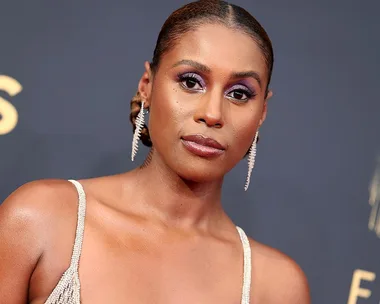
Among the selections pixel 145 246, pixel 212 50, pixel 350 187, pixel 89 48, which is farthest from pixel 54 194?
pixel 350 187

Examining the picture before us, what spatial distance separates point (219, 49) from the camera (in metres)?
1.32

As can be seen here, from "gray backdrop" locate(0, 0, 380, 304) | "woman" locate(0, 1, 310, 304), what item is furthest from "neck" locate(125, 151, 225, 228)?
"gray backdrop" locate(0, 0, 380, 304)

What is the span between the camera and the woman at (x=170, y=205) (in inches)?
49.4

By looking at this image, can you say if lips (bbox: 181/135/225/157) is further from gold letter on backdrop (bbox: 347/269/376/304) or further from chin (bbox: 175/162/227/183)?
gold letter on backdrop (bbox: 347/269/376/304)

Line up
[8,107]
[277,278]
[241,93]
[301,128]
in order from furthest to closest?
1. [301,128]
2. [8,107]
3. [277,278]
4. [241,93]

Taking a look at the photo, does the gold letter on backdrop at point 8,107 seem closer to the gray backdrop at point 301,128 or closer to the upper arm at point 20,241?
the gray backdrop at point 301,128

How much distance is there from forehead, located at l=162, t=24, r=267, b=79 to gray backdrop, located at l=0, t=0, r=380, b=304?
368 mm

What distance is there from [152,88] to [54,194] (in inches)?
10.5

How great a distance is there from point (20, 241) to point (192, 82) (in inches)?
15.6

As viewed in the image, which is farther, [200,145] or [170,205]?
[170,205]

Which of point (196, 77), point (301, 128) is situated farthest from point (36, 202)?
point (301, 128)

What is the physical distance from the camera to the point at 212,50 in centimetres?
131

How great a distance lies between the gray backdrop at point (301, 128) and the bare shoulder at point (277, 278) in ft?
0.96

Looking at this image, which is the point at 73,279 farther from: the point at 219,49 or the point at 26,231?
the point at 219,49
